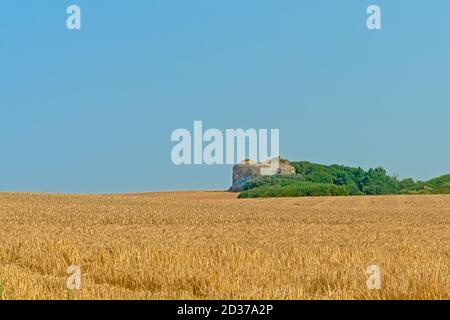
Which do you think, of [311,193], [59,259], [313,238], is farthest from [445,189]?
[59,259]

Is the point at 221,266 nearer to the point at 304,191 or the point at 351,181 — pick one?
the point at 304,191

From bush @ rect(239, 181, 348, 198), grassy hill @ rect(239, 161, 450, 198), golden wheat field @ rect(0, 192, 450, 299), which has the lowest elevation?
golden wheat field @ rect(0, 192, 450, 299)

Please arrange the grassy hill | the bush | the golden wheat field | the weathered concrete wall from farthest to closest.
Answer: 1. the weathered concrete wall
2. the grassy hill
3. the bush
4. the golden wheat field

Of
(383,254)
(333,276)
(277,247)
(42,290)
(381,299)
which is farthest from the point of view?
(277,247)

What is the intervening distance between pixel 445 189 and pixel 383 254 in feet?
264

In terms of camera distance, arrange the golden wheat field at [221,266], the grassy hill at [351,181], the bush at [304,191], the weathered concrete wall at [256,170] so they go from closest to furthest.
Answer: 1. the golden wheat field at [221,266]
2. the bush at [304,191]
3. the grassy hill at [351,181]
4. the weathered concrete wall at [256,170]

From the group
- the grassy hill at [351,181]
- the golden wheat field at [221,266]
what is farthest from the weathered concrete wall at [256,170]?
the golden wheat field at [221,266]

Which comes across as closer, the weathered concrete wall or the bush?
the bush

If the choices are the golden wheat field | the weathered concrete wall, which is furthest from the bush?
the golden wheat field

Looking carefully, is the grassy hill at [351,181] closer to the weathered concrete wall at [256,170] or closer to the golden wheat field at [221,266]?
the weathered concrete wall at [256,170]

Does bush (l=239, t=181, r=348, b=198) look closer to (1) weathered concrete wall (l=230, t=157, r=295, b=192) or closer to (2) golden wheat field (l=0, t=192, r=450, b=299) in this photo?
(1) weathered concrete wall (l=230, t=157, r=295, b=192)

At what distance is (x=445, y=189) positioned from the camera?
90.8 meters
